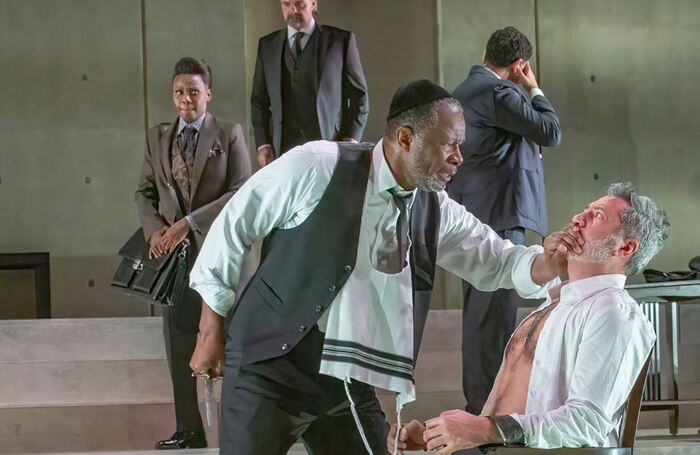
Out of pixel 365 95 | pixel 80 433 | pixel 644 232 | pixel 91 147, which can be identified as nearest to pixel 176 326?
pixel 80 433

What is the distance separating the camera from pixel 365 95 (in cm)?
425

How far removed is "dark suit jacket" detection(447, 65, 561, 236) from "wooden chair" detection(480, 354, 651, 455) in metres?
1.44

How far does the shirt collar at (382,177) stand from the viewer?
235 centimetres

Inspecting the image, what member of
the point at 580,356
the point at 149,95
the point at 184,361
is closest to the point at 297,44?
the point at 184,361

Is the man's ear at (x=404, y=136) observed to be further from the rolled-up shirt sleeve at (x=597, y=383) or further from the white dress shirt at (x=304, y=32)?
the white dress shirt at (x=304, y=32)

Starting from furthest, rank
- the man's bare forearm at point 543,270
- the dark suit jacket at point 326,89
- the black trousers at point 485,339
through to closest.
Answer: the dark suit jacket at point 326,89 < the black trousers at point 485,339 < the man's bare forearm at point 543,270

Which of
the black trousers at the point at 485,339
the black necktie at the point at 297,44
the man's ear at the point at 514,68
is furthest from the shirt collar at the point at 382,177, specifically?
the black necktie at the point at 297,44

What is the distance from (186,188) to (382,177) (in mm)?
1721

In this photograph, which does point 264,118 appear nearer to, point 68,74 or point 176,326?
point 176,326

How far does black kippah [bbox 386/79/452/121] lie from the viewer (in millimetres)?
2365

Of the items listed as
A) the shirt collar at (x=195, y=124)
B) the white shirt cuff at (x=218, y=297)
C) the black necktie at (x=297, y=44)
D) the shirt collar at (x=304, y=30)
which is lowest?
the white shirt cuff at (x=218, y=297)

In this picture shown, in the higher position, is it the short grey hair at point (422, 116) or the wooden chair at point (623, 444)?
the short grey hair at point (422, 116)

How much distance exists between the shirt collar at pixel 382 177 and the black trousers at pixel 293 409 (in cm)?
→ 32

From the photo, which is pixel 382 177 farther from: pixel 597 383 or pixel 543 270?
pixel 597 383
